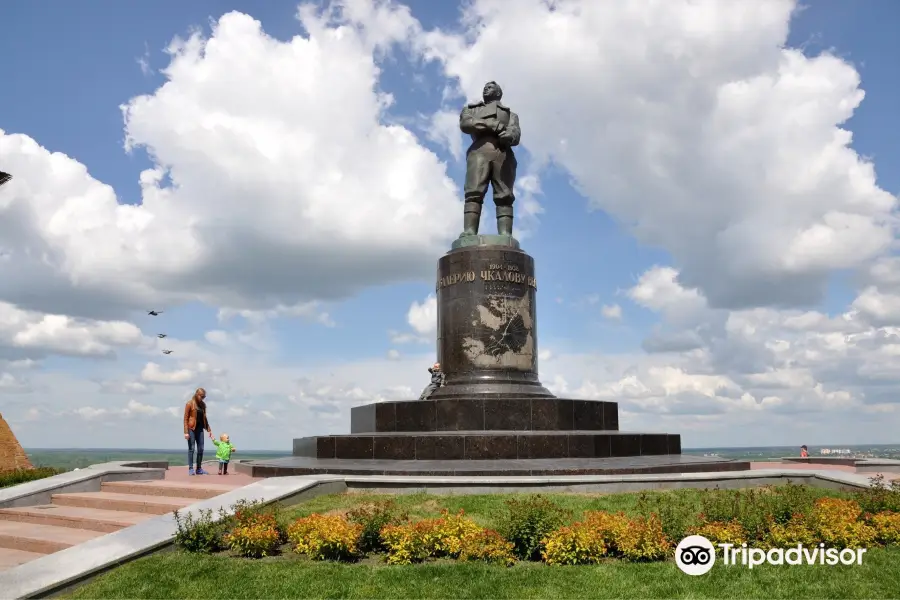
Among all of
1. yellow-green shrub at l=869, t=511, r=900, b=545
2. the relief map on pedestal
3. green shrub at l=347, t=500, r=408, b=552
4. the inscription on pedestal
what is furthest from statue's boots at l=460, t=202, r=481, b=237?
yellow-green shrub at l=869, t=511, r=900, b=545

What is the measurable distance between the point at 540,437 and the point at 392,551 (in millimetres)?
6824

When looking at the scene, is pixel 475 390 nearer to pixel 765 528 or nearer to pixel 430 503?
pixel 430 503

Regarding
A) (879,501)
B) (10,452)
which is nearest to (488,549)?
(879,501)

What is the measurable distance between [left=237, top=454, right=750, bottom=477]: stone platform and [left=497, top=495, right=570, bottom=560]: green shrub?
379cm

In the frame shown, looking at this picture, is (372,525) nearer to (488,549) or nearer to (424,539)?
(424,539)

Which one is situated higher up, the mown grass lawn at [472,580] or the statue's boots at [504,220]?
the statue's boots at [504,220]

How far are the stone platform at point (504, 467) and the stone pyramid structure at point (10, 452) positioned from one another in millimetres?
7779

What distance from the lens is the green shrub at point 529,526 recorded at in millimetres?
8391

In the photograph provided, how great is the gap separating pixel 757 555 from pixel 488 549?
2966 mm

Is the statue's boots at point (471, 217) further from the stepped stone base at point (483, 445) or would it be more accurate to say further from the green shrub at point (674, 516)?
the green shrub at point (674, 516)

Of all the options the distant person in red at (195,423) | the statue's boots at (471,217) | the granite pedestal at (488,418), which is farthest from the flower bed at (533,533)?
the statue's boots at (471,217)

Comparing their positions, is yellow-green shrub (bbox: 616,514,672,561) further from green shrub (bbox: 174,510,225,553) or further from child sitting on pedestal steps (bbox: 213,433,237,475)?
child sitting on pedestal steps (bbox: 213,433,237,475)

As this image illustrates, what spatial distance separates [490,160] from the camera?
2028 cm

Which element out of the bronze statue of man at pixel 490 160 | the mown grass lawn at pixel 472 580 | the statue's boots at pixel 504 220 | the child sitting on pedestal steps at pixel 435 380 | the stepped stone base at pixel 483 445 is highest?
the bronze statue of man at pixel 490 160
